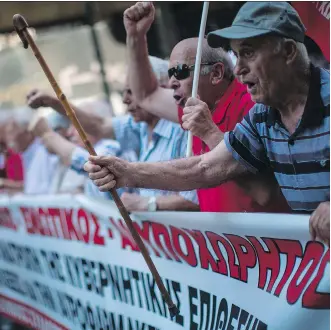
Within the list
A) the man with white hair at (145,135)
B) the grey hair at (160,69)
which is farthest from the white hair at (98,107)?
the grey hair at (160,69)

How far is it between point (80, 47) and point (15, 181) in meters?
1.79

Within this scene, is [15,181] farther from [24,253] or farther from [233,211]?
[233,211]

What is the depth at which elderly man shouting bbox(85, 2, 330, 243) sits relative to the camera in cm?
232

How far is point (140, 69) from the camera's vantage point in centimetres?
341

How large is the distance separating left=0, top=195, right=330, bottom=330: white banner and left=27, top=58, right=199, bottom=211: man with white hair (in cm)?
11

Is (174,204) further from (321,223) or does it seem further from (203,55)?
(321,223)

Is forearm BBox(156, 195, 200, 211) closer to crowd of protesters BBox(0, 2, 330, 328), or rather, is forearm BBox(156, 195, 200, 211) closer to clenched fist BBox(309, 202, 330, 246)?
crowd of protesters BBox(0, 2, 330, 328)

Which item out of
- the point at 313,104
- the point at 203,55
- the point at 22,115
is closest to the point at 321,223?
the point at 313,104

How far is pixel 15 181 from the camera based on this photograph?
6.19 metres

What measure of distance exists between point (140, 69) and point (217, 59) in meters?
0.65

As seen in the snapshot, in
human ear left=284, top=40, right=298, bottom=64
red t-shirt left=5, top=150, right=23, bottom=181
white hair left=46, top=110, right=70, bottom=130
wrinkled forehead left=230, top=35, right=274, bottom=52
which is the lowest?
red t-shirt left=5, top=150, right=23, bottom=181

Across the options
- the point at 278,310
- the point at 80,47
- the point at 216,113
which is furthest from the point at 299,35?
the point at 80,47

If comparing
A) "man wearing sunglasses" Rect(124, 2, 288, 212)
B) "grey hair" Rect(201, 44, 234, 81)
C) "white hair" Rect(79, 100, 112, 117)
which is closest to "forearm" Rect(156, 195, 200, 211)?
"man wearing sunglasses" Rect(124, 2, 288, 212)

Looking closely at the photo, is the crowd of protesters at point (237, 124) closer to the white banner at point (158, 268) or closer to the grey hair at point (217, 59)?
the grey hair at point (217, 59)
